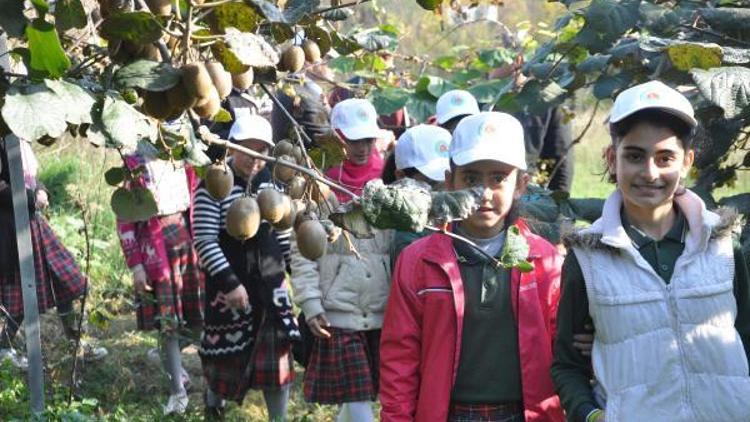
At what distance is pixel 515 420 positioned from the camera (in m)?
2.83

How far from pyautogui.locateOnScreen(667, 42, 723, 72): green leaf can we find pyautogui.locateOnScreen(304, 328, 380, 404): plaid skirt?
1.40m

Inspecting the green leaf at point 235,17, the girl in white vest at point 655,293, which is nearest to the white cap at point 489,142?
the girl in white vest at point 655,293

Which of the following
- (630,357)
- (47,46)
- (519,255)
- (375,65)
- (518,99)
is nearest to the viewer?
(47,46)

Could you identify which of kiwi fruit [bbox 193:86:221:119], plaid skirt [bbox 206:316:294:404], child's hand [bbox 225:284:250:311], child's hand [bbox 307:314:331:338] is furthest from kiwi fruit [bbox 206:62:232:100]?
plaid skirt [bbox 206:316:294:404]

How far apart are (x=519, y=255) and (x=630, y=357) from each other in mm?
420

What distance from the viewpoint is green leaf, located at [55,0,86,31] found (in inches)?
77.3

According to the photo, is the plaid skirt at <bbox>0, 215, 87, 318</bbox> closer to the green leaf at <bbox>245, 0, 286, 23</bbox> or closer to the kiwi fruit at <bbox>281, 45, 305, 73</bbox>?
the kiwi fruit at <bbox>281, 45, 305, 73</bbox>

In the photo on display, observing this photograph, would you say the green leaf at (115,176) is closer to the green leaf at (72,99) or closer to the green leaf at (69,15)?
the green leaf at (69,15)

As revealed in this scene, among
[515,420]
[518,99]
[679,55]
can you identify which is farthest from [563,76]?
[515,420]

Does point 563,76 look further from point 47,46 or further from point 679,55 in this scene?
point 47,46

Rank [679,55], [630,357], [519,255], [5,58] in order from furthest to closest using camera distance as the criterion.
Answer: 1. [679,55]
2. [5,58]
3. [630,357]
4. [519,255]

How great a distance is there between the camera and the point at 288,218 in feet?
6.79

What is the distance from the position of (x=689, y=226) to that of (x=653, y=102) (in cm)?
25

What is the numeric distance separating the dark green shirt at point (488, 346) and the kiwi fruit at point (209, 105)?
3.65 ft
